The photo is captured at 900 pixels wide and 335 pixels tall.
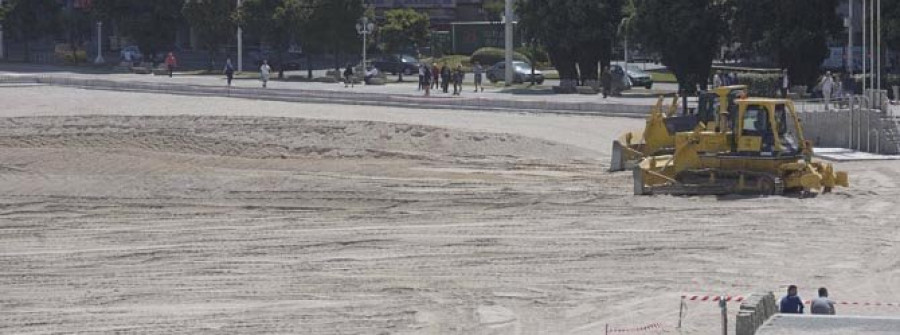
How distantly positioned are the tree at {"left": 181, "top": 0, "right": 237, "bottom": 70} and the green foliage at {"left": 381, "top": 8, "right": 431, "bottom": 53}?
656cm

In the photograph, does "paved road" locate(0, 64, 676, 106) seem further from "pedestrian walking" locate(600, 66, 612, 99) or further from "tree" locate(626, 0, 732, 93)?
"tree" locate(626, 0, 732, 93)

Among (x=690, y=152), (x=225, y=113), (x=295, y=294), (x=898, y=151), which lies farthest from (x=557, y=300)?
(x=225, y=113)

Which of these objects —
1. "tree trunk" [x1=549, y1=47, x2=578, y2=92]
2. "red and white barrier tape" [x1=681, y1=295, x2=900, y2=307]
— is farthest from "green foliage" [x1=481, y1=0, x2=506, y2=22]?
"red and white barrier tape" [x1=681, y1=295, x2=900, y2=307]

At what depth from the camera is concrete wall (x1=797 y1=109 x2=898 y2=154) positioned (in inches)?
1431

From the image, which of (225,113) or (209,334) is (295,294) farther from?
(225,113)

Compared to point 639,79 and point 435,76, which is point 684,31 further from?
point 639,79

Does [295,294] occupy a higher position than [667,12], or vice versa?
[667,12]

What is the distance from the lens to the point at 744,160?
28.4m

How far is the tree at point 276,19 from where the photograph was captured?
6944 centimetres

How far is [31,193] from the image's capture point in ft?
100

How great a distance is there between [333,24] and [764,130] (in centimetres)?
4199

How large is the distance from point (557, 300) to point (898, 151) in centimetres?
1859

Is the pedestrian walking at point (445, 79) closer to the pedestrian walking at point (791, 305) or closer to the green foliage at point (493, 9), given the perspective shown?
the green foliage at point (493, 9)

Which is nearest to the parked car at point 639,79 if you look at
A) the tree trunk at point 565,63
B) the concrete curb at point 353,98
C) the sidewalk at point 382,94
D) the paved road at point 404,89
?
the tree trunk at point 565,63
